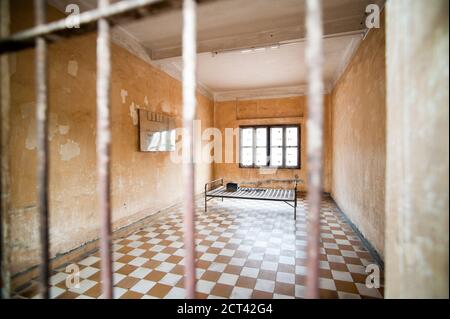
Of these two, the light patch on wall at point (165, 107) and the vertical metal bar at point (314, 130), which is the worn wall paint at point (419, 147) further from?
the light patch on wall at point (165, 107)

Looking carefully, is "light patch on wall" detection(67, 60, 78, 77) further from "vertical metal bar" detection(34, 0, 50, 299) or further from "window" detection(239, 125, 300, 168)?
"window" detection(239, 125, 300, 168)

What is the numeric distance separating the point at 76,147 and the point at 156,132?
1776 mm

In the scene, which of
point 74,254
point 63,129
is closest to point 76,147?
point 63,129

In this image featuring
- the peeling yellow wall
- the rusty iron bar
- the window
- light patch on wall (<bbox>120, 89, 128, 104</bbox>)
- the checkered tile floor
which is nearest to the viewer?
the rusty iron bar

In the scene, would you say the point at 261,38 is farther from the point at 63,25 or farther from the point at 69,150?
the point at 63,25

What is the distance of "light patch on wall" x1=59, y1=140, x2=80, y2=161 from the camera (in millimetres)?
2841

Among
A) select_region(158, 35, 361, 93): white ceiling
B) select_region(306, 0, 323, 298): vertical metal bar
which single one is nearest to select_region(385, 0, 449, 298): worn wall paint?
select_region(306, 0, 323, 298): vertical metal bar

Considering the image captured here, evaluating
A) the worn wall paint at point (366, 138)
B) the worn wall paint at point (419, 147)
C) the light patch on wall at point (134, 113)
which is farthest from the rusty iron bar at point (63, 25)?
the light patch on wall at point (134, 113)

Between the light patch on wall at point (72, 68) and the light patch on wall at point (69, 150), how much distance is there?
3.11 ft

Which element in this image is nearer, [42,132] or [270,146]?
[42,132]

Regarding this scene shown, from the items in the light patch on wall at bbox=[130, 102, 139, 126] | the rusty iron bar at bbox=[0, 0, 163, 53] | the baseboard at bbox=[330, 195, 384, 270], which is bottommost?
the baseboard at bbox=[330, 195, 384, 270]

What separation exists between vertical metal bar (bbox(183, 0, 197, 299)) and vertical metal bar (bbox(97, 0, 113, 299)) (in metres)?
0.29

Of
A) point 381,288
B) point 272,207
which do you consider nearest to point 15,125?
point 381,288

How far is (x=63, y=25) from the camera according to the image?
766mm
